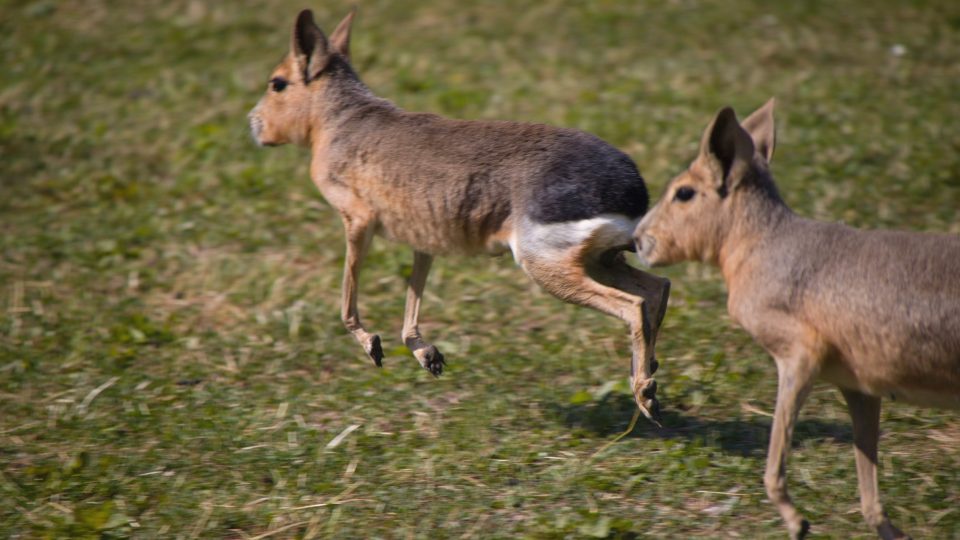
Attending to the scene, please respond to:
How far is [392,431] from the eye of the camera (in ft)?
16.5

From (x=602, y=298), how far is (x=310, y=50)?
82.9 inches

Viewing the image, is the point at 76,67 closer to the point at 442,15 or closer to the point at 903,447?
the point at 442,15

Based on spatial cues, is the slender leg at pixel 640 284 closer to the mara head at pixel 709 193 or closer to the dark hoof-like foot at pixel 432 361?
the mara head at pixel 709 193

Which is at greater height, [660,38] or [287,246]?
[660,38]

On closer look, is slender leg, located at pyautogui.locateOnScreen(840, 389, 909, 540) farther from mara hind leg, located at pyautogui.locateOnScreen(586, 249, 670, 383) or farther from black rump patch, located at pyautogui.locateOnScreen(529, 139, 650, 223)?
black rump patch, located at pyautogui.locateOnScreen(529, 139, 650, 223)

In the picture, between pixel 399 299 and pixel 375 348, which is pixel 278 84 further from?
pixel 375 348

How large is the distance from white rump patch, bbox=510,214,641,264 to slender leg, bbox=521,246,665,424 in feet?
0.08

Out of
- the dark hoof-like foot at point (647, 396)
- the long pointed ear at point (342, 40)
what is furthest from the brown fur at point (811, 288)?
the long pointed ear at point (342, 40)

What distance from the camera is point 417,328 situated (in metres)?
5.44

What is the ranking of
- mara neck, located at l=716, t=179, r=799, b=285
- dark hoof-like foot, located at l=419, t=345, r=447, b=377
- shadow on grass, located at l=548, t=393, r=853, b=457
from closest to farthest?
mara neck, located at l=716, t=179, r=799, b=285
shadow on grass, located at l=548, t=393, r=853, b=457
dark hoof-like foot, located at l=419, t=345, r=447, b=377

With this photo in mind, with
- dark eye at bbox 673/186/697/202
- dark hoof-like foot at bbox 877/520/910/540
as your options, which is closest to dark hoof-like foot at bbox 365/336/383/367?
dark eye at bbox 673/186/697/202

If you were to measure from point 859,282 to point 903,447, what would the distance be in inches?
48.6

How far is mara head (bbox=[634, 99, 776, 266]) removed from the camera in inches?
156

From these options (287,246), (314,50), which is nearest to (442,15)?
(287,246)
